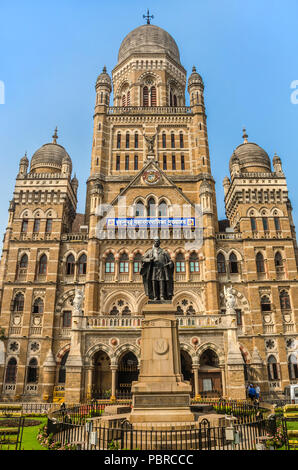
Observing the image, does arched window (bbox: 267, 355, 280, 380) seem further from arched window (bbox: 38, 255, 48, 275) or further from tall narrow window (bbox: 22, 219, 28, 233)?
tall narrow window (bbox: 22, 219, 28, 233)

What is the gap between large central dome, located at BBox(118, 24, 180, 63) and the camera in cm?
4791

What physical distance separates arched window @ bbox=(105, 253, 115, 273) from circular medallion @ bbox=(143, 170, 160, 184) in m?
8.67

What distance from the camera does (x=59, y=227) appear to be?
120ft

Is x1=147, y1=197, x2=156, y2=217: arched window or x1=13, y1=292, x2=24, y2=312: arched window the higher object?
x1=147, y1=197, x2=156, y2=217: arched window

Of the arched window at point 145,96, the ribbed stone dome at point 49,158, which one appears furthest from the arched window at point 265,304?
the arched window at point 145,96

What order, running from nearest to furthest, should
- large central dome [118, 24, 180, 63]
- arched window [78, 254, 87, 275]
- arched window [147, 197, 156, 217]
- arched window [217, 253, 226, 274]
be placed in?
arched window [217, 253, 226, 274], arched window [78, 254, 87, 275], arched window [147, 197, 156, 217], large central dome [118, 24, 180, 63]

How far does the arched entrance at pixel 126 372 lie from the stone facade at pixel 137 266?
90 mm

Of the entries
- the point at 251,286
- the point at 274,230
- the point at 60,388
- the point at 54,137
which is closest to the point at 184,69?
the point at 54,137

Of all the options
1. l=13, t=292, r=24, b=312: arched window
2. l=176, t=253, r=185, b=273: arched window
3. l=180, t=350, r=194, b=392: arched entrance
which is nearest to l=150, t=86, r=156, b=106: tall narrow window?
l=176, t=253, r=185, b=273: arched window

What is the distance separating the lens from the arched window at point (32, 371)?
3150 cm

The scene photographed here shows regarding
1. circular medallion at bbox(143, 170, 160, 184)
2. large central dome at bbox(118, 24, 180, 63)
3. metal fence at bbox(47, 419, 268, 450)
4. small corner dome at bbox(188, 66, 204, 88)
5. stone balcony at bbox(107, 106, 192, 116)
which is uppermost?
large central dome at bbox(118, 24, 180, 63)

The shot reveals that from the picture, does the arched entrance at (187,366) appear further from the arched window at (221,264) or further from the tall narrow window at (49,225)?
the tall narrow window at (49,225)

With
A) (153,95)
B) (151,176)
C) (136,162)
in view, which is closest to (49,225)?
(151,176)

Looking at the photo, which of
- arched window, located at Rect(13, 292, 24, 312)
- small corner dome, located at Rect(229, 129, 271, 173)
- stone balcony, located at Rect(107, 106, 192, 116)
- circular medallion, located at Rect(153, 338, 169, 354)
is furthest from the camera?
stone balcony, located at Rect(107, 106, 192, 116)
